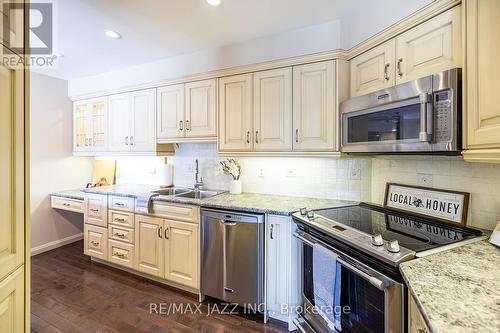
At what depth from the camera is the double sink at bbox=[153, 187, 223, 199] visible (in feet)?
9.26

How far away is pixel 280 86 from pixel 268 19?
1.78 feet

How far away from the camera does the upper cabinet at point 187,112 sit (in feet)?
8.43

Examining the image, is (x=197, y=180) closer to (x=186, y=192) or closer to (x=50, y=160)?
(x=186, y=192)

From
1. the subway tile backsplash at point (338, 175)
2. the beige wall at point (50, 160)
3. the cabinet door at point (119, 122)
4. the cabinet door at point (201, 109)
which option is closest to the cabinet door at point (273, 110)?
the subway tile backsplash at point (338, 175)

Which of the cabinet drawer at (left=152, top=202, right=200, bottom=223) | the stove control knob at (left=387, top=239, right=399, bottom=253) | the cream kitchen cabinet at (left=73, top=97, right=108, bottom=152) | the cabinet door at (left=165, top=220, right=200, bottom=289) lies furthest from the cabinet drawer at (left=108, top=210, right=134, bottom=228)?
the stove control knob at (left=387, top=239, right=399, bottom=253)

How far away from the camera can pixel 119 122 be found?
3146 millimetres

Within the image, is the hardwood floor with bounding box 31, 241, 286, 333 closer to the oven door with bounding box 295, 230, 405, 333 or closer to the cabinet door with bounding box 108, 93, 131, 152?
the oven door with bounding box 295, 230, 405, 333

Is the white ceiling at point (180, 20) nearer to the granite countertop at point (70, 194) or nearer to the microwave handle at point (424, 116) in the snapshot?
the microwave handle at point (424, 116)

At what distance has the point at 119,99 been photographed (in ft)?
10.3

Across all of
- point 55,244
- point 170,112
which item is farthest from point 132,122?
point 55,244

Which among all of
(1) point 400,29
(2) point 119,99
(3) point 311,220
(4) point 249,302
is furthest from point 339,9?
(2) point 119,99

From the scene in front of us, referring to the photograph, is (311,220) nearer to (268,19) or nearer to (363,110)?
(363,110)

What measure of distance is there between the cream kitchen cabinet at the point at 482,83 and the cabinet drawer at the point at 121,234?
114 inches

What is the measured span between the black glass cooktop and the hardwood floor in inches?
41.3
